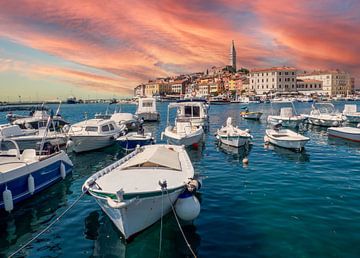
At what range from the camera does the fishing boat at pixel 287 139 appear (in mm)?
26075

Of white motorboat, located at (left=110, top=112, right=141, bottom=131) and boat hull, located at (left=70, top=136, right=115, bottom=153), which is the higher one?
white motorboat, located at (left=110, top=112, right=141, bottom=131)

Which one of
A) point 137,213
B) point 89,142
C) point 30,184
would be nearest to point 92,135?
point 89,142

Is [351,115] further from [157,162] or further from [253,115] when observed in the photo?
[157,162]

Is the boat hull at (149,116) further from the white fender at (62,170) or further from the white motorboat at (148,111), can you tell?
the white fender at (62,170)

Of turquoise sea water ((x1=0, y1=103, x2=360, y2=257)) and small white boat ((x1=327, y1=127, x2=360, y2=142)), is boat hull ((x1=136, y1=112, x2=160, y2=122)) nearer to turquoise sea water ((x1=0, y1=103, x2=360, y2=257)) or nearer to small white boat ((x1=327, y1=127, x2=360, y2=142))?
small white boat ((x1=327, y1=127, x2=360, y2=142))

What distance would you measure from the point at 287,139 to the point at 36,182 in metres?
20.3

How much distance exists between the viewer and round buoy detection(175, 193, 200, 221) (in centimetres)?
1130

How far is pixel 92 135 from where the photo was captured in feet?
92.2

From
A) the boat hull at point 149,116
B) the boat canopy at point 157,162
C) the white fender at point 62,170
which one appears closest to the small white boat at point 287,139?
Result: the boat canopy at point 157,162

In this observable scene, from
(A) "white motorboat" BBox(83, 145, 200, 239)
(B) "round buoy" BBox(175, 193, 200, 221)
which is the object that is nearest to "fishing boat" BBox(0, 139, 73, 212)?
(A) "white motorboat" BBox(83, 145, 200, 239)

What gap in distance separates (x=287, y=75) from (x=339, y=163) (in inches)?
7141

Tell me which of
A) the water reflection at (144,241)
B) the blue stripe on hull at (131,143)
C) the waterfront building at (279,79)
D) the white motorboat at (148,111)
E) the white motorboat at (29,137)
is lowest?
the water reflection at (144,241)

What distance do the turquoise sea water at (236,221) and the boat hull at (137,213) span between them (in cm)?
55

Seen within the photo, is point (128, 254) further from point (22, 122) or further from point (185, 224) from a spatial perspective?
point (22, 122)
